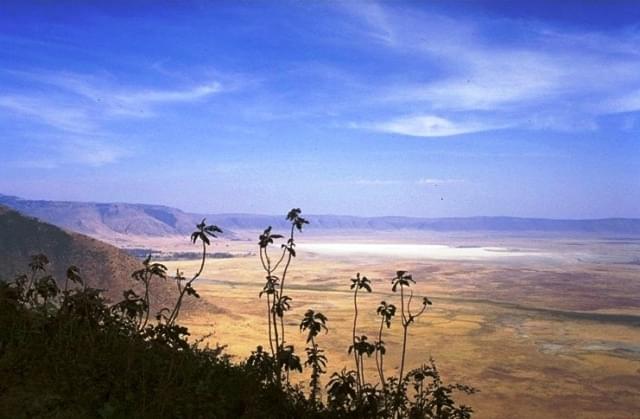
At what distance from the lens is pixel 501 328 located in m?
56.1

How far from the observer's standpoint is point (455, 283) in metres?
95.4

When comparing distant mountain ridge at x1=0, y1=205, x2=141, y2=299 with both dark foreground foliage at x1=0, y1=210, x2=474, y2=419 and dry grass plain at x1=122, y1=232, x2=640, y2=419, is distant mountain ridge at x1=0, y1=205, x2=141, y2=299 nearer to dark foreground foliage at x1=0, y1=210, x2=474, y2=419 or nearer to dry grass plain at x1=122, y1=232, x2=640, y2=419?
dry grass plain at x1=122, y1=232, x2=640, y2=419

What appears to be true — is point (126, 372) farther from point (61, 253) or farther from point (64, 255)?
point (61, 253)

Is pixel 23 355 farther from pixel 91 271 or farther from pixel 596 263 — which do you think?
pixel 596 263

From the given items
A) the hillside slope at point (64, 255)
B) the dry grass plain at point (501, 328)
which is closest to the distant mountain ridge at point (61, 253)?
the hillside slope at point (64, 255)

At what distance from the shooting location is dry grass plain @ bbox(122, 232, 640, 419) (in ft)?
112

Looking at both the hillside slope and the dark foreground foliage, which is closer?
the dark foreground foliage

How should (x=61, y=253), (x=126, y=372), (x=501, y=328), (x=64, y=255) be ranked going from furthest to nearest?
1. (x=61, y=253)
2. (x=64, y=255)
3. (x=501, y=328)
4. (x=126, y=372)

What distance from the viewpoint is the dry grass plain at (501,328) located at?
3412 centimetres

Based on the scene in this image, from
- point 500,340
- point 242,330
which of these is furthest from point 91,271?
point 500,340

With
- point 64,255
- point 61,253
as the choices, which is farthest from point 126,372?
point 61,253

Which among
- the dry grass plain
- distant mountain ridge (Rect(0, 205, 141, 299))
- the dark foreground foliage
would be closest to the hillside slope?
distant mountain ridge (Rect(0, 205, 141, 299))

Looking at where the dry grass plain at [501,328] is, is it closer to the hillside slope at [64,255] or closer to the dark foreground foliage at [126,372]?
the hillside slope at [64,255]

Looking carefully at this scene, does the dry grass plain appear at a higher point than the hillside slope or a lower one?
lower
